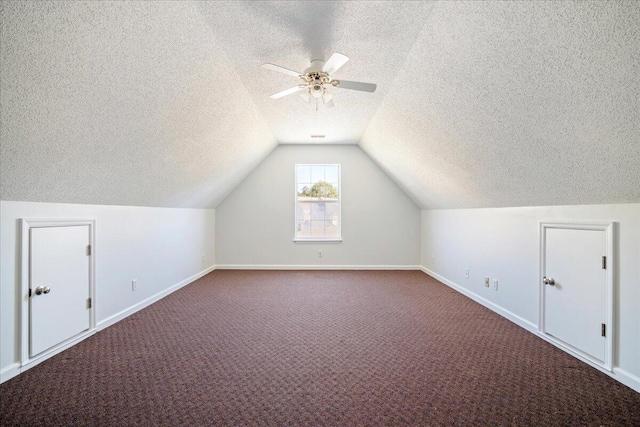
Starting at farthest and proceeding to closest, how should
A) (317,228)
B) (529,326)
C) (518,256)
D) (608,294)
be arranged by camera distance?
(317,228)
(518,256)
(529,326)
(608,294)

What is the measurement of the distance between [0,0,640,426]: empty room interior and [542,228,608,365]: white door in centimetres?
2

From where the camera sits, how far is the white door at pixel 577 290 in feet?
7.29

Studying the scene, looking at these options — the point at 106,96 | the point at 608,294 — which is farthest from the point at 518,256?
the point at 106,96

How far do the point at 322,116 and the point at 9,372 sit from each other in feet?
12.4

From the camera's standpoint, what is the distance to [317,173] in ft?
20.0

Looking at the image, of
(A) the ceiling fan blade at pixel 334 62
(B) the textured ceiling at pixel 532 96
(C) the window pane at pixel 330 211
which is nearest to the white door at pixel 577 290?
(B) the textured ceiling at pixel 532 96

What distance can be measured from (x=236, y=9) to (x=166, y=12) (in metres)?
0.42

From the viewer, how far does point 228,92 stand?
115 inches

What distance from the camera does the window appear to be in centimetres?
606

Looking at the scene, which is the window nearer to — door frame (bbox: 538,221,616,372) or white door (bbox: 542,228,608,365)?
white door (bbox: 542,228,608,365)

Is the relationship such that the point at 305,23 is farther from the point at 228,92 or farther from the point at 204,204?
the point at 204,204

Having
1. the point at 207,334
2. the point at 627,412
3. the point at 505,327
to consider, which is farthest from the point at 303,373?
the point at 505,327

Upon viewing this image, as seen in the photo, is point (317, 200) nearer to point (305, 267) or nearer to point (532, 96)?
point (305, 267)

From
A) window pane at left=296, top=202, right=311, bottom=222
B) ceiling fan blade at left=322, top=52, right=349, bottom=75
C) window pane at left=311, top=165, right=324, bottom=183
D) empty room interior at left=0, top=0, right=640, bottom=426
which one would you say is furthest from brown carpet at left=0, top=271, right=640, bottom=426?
window pane at left=311, top=165, right=324, bottom=183
